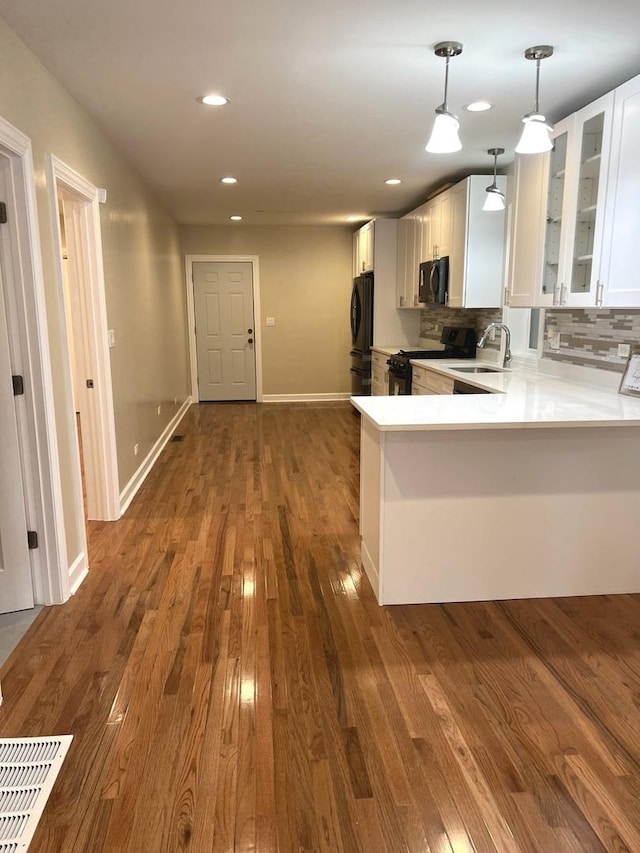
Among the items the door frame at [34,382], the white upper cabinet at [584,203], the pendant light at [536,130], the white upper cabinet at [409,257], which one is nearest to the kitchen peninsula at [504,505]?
the white upper cabinet at [584,203]

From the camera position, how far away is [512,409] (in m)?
2.77

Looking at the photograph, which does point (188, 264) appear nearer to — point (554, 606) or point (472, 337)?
point (472, 337)

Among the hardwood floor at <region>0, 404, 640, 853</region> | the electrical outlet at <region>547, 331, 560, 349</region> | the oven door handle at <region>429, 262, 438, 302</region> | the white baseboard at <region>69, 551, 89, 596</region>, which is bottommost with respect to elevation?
the hardwood floor at <region>0, 404, 640, 853</region>

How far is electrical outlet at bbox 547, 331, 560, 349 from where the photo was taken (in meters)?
3.99

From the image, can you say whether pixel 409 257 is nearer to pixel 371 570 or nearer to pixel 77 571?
pixel 371 570

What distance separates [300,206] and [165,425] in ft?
8.79

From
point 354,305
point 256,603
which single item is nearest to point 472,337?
point 354,305

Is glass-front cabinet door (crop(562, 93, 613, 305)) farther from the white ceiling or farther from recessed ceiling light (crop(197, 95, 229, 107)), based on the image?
recessed ceiling light (crop(197, 95, 229, 107))

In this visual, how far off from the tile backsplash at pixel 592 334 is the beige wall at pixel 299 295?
449 cm

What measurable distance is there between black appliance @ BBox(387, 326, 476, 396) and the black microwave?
1.31 ft

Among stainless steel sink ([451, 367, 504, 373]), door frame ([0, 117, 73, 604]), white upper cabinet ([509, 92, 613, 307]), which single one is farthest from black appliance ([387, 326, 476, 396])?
door frame ([0, 117, 73, 604])

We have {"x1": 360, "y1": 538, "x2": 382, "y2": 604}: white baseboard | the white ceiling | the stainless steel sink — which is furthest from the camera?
the stainless steel sink

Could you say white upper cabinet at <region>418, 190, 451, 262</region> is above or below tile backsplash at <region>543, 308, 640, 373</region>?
above

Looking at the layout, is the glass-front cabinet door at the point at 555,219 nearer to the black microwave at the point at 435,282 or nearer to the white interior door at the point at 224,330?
the black microwave at the point at 435,282
